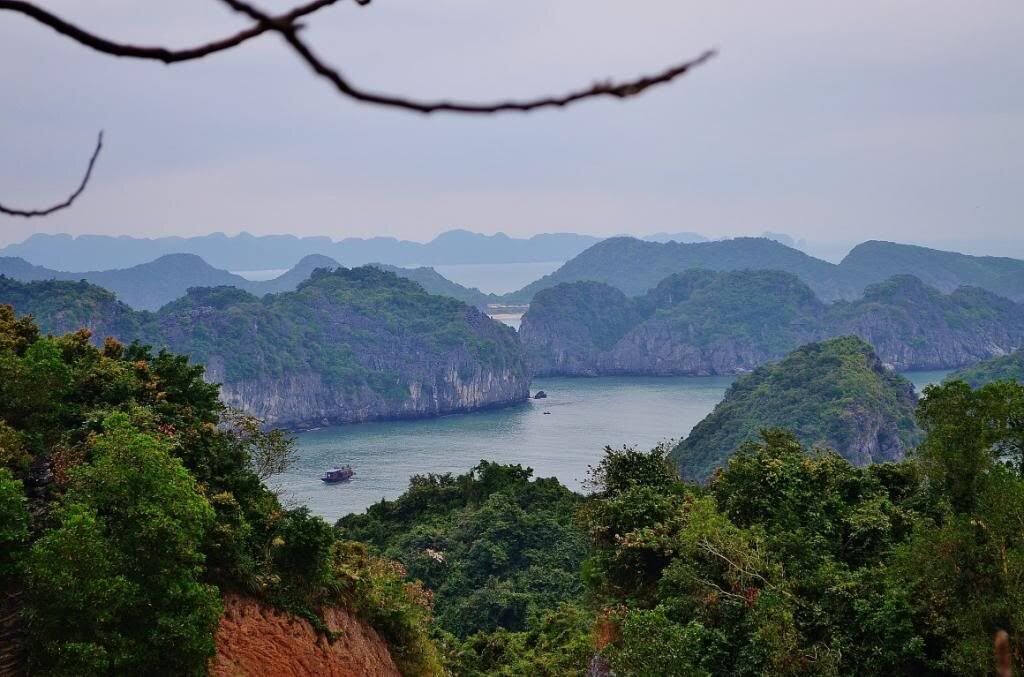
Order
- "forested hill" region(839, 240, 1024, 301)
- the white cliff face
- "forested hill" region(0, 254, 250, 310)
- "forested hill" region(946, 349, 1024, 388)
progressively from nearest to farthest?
"forested hill" region(946, 349, 1024, 388) < the white cliff face < "forested hill" region(0, 254, 250, 310) < "forested hill" region(839, 240, 1024, 301)

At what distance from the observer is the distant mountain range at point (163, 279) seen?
11638cm

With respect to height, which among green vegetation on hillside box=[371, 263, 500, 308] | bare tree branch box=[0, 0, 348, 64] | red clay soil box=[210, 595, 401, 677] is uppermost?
green vegetation on hillside box=[371, 263, 500, 308]

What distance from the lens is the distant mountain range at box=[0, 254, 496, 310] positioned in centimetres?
11638

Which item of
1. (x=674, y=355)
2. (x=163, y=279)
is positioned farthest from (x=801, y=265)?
(x=163, y=279)

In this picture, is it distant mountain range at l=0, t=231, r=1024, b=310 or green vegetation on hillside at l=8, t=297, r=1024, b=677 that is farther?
distant mountain range at l=0, t=231, r=1024, b=310

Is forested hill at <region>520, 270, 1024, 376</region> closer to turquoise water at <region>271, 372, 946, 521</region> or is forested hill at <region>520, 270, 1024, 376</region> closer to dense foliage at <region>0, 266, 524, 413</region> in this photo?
turquoise water at <region>271, 372, 946, 521</region>

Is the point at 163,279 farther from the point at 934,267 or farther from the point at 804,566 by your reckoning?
the point at 804,566

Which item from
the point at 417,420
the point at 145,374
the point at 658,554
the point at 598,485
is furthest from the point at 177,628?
the point at 417,420

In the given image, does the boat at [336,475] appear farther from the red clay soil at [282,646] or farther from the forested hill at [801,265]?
the forested hill at [801,265]

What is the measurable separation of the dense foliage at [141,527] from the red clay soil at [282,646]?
20cm

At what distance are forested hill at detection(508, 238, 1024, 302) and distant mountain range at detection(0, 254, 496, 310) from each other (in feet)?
42.0

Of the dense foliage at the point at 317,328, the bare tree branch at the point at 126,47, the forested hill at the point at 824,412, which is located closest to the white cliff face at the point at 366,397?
the dense foliage at the point at 317,328

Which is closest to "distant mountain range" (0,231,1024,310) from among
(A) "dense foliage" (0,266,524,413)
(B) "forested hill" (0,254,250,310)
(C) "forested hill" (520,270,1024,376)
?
(B) "forested hill" (0,254,250,310)

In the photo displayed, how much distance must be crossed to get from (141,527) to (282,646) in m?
2.75
